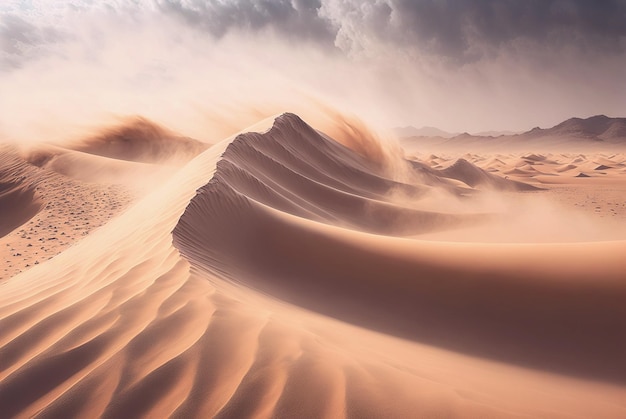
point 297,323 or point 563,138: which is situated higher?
point 563,138

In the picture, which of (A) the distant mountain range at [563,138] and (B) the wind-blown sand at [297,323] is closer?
(B) the wind-blown sand at [297,323]

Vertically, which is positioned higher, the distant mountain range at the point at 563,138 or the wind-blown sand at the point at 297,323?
the distant mountain range at the point at 563,138

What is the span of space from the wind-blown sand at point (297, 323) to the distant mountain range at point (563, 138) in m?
107

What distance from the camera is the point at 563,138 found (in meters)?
A: 119

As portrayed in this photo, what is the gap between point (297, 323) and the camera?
293 centimetres

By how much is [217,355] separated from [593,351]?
3.45 m

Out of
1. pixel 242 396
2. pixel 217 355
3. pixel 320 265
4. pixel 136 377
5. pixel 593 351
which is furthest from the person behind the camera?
pixel 320 265

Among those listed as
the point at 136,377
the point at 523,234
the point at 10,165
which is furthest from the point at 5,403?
the point at 10,165

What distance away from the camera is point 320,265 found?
5.13m

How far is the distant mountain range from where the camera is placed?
363ft

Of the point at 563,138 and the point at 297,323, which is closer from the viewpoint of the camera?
the point at 297,323

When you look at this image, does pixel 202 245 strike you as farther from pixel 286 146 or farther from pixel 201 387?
pixel 286 146

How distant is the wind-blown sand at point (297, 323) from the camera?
1978 millimetres

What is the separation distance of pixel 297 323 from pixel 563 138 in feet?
457
